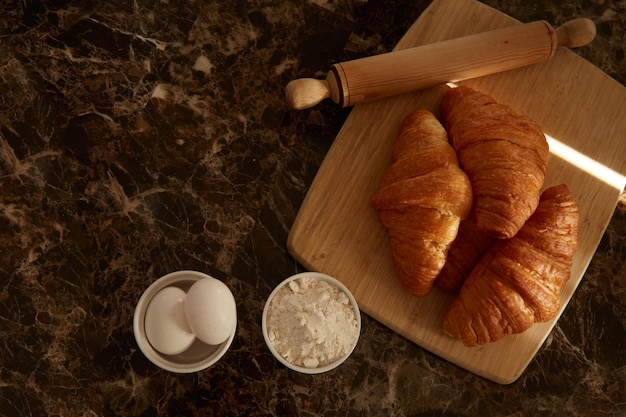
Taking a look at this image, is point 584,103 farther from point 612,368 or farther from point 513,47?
point 612,368

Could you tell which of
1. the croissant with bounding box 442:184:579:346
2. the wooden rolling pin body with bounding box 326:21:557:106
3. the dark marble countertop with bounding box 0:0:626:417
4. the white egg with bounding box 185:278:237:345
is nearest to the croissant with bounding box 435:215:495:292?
the croissant with bounding box 442:184:579:346

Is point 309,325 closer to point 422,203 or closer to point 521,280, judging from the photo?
point 422,203

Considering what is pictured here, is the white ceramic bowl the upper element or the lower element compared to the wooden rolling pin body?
lower

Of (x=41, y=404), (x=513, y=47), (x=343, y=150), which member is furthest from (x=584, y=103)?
(x=41, y=404)

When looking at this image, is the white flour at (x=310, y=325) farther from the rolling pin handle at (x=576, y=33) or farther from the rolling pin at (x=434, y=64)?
the rolling pin handle at (x=576, y=33)

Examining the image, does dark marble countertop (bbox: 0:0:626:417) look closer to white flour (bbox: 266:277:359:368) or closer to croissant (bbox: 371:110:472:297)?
white flour (bbox: 266:277:359:368)

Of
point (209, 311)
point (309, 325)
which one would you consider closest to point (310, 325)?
point (309, 325)

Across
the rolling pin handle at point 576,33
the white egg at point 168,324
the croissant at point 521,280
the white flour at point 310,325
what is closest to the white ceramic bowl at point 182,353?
the white egg at point 168,324
